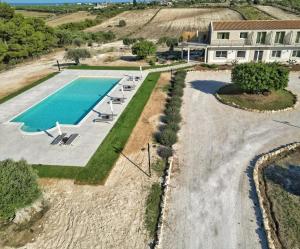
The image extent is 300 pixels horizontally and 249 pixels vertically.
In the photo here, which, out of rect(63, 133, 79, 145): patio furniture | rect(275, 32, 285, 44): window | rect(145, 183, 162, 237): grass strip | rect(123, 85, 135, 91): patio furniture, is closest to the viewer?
rect(145, 183, 162, 237): grass strip

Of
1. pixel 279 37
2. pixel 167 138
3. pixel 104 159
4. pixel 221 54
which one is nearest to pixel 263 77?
pixel 167 138

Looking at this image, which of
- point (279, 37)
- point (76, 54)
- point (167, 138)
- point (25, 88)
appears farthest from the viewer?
point (76, 54)

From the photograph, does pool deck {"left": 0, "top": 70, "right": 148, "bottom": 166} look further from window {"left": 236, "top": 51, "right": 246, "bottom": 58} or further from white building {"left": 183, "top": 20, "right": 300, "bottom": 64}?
window {"left": 236, "top": 51, "right": 246, "bottom": 58}

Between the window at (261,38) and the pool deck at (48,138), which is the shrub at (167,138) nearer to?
the pool deck at (48,138)

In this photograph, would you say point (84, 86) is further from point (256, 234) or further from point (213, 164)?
point (256, 234)

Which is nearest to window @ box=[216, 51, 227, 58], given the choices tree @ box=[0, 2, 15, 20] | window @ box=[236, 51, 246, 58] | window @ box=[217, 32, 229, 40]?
window @ box=[236, 51, 246, 58]

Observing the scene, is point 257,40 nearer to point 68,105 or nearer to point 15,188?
point 68,105
